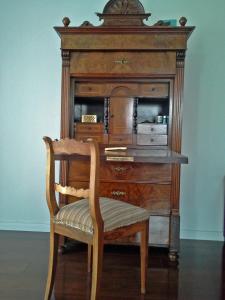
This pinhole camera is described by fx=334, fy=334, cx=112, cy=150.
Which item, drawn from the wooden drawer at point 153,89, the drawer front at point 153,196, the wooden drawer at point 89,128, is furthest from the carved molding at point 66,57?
the drawer front at point 153,196

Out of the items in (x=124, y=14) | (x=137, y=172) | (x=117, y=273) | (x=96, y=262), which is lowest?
(x=117, y=273)

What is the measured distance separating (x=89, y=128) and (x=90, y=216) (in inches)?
→ 46.3

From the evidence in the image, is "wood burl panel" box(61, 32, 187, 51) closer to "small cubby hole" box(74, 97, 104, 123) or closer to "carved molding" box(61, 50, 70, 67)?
"carved molding" box(61, 50, 70, 67)

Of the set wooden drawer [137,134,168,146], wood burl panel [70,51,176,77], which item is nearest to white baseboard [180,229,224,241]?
wooden drawer [137,134,168,146]

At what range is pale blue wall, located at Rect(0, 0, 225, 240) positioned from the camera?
9.85ft

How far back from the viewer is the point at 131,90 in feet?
8.87

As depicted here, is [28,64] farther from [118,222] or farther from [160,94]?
[118,222]

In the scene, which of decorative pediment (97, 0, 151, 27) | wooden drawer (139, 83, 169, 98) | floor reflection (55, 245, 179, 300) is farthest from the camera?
wooden drawer (139, 83, 169, 98)

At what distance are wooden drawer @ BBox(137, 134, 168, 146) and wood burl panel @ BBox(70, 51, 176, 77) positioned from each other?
505 mm

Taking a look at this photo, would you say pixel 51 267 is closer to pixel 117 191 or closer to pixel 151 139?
pixel 117 191

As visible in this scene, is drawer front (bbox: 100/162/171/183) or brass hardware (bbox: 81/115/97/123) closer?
drawer front (bbox: 100/162/171/183)

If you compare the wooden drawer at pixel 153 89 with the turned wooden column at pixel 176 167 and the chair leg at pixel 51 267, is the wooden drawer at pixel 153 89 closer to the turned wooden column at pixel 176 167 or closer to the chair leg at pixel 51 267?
the turned wooden column at pixel 176 167

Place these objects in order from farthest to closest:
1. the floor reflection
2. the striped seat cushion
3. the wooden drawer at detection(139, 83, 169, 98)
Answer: the wooden drawer at detection(139, 83, 169, 98), the floor reflection, the striped seat cushion

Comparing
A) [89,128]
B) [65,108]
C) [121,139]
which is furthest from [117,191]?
[65,108]
